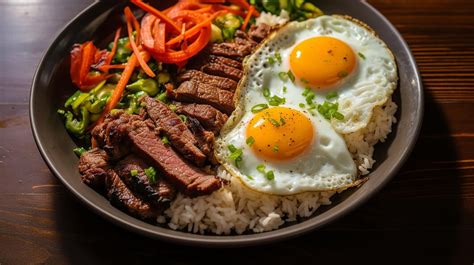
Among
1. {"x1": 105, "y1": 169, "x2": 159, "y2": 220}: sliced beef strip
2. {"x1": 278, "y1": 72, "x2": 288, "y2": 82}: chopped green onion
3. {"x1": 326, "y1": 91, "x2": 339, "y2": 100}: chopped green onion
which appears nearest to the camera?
{"x1": 105, "y1": 169, "x2": 159, "y2": 220}: sliced beef strip

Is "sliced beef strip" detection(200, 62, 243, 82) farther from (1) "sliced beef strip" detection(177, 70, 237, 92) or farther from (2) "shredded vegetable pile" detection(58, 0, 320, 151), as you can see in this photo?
(2) "shredded vegetable pile" detection(58, 0, 320, 151)

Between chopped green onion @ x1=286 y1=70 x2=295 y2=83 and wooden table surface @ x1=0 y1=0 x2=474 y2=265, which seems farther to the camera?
chopped green onion @ x1=286 y1=70 x2=295 y2=83

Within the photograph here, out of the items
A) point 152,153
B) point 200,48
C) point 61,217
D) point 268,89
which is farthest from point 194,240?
point 200,48

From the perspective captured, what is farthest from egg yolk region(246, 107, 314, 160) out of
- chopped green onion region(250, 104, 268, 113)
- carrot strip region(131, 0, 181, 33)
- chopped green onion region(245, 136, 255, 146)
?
carrot strip region(131, 0, 181, 33)

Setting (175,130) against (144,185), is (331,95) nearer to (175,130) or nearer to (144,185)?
(175,130)

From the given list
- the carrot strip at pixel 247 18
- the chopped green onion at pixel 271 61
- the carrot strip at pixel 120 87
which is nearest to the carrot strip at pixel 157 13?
the carrot strip at pixel 120 87

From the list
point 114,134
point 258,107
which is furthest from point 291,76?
point 114,134

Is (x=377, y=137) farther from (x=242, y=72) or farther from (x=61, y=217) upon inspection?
(x=61, y=217)
